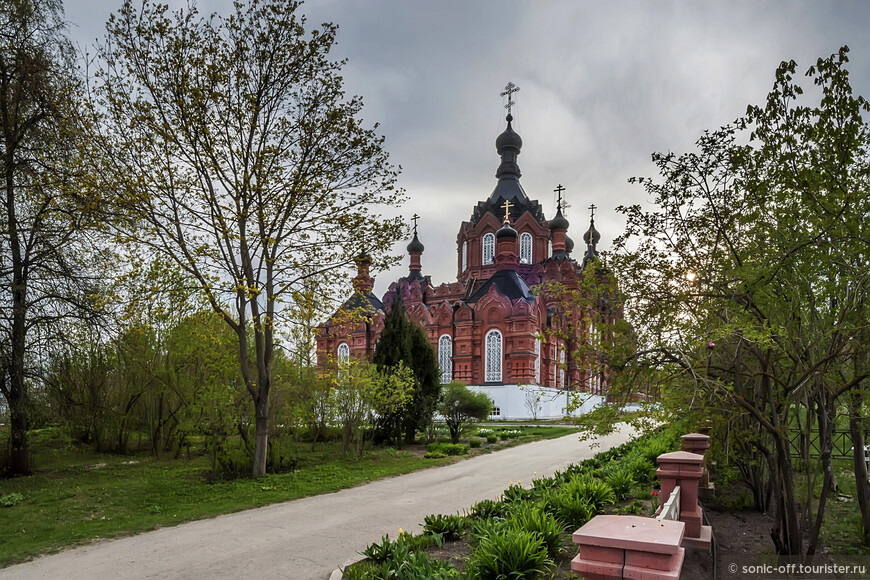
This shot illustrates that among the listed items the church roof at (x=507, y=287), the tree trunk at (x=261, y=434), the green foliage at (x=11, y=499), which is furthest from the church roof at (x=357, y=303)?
the church roof at (x=507, y=287)

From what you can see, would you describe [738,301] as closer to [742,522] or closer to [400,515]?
[742,522]

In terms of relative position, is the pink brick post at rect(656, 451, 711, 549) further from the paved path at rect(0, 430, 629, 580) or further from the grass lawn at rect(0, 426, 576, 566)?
the grass lawn at rect(0, 426, 576, 566)

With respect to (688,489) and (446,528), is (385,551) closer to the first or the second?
(446,528)

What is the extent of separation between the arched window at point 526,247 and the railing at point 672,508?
137 ft

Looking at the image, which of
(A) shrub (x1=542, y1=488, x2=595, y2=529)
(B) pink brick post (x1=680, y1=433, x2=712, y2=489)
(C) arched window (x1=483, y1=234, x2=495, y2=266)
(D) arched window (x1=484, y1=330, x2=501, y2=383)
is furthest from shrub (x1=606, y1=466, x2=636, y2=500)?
(C) arched window (x1=483, y1=234, x2=495, y2=266)

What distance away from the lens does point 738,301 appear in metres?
5.74

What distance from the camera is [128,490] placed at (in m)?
11.0

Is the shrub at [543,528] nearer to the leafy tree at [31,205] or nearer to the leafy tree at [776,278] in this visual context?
the leafy tree at [776,278]

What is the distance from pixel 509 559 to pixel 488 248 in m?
42.8

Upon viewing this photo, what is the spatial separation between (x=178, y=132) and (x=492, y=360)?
29541 millimetres

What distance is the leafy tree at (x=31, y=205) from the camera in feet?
38.4

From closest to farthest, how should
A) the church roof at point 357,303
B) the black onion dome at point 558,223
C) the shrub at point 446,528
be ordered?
the shrub at point 446,528
the church roof at point 357,303
the black onion dome at point 558,223

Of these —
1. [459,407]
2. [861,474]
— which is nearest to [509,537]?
[861,474]

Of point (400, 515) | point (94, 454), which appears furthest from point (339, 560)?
point (94, 454)
